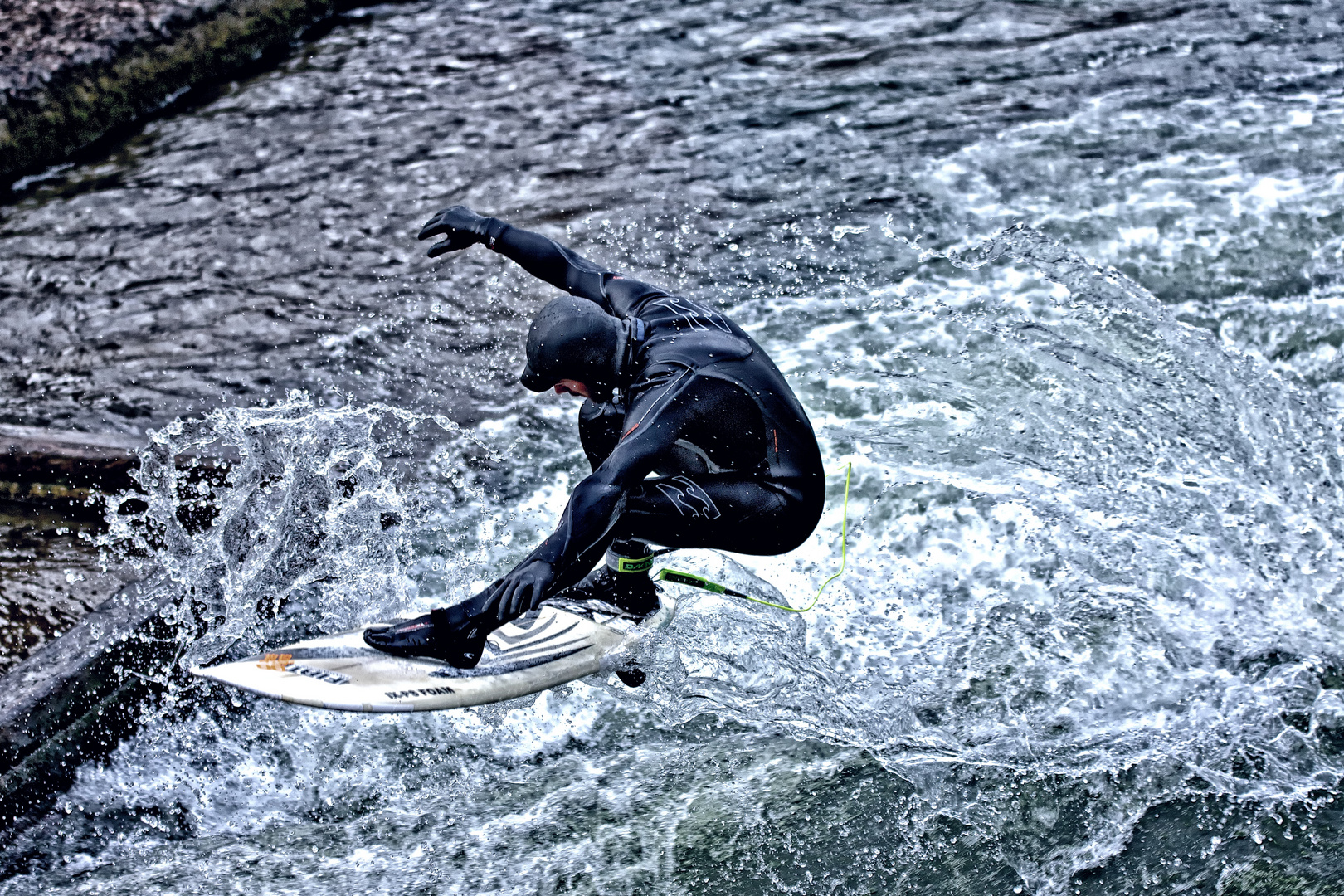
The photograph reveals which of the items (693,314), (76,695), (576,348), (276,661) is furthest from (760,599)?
(76,695)

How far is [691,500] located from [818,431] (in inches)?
79.2

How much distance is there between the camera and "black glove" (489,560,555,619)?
3.64 metres

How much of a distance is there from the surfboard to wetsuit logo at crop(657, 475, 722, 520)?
0.66 meters

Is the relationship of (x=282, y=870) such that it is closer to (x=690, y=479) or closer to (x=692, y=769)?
(x=692, y=769)

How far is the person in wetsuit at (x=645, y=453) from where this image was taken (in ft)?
12.5

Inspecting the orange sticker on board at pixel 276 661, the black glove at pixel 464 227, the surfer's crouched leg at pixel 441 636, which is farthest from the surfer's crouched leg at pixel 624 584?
the black glove at pixel 464 227

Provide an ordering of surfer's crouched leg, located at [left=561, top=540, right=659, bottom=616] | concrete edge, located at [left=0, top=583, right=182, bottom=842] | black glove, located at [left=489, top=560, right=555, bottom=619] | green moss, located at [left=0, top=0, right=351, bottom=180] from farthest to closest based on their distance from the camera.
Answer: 1. green moss, located at [left=0, top=0, right=351, bottom=180]
2. surfer's crouched leg, located at [left=561, top=540, right=659, bottom=616]
3. concrete edge, located at [left=0, top=583, right=182, bottom=842]
4. black glove, located at [left=489, top=560, right=555, bottom=619]

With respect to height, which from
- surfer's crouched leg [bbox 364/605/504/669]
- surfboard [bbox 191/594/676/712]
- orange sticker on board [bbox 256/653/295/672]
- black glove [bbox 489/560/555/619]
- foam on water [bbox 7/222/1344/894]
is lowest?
foam on water [bbox 7/222/1344/894]

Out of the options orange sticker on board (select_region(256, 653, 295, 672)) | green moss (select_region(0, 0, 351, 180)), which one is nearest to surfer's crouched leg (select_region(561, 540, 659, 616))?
orange sticker on board (select_region(256, 653, 295, 672))

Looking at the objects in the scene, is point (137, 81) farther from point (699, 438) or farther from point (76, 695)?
point (699, 438)

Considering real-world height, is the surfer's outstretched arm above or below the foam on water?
above

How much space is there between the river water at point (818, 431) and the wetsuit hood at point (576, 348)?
1439 millimetres

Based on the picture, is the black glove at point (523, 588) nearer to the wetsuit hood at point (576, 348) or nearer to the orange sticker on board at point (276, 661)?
the wetsuit hood at point (576, 348)

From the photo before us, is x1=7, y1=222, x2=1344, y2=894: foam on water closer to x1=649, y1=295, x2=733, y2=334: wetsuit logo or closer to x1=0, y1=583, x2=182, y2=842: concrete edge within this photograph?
x1=0, y1=583, x2=182, y2=842: concrete edge
